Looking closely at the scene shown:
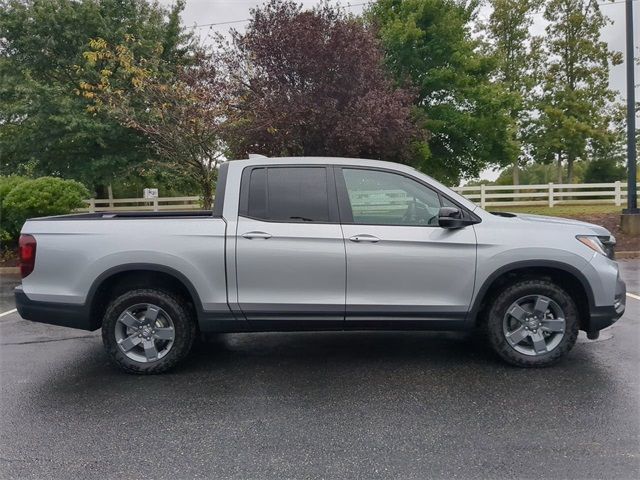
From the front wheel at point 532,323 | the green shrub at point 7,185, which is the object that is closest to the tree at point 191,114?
the green shrub at point 7,185

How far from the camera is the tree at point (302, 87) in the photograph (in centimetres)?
1246

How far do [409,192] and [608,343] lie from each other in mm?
2664

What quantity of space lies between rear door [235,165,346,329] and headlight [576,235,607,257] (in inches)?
81.5

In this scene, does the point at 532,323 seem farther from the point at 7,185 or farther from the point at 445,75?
the point at 445,75

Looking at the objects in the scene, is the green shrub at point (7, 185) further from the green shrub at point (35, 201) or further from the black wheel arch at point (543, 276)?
the black wheel arch at point (543, 276)

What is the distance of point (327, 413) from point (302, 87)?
10.8m

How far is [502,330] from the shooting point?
430cm

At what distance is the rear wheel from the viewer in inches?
169

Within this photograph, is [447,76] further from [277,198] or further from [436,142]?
[277,198]

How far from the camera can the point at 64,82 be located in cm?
2134

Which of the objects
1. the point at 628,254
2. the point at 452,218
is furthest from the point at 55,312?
the point at 628,254

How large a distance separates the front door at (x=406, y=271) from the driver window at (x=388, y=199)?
0.11ft

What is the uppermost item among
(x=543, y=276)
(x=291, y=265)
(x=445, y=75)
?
(x=445, y=75)

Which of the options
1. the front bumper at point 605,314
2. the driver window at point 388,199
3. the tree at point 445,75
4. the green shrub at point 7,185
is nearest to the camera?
the front bumper at point 605,314
